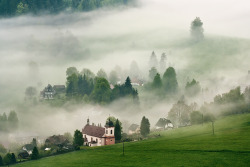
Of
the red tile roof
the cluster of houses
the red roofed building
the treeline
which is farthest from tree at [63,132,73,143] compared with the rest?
Answer: the treeline

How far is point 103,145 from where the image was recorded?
169875 mm

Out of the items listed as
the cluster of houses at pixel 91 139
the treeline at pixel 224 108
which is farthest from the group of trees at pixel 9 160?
the treeline at pixel 224 108

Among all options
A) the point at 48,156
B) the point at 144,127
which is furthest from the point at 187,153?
the point at 48,156

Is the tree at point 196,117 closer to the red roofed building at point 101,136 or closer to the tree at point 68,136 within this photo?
the red roofed building at point 101,136

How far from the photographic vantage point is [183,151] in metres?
134

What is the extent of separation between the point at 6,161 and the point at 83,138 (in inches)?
1303

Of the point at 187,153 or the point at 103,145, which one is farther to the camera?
the point at 103,145

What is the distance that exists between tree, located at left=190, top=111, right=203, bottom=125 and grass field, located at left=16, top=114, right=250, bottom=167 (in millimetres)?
5895

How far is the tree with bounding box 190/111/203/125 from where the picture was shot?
7037 inches

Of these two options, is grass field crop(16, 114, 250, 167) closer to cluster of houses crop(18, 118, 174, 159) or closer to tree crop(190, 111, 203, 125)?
tree crop(190, 111, 203, 125)

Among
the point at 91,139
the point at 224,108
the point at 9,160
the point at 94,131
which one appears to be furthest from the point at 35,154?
the point at 224,108

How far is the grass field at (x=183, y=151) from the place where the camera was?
397 ft

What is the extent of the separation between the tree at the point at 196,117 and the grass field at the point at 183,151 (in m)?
5.89

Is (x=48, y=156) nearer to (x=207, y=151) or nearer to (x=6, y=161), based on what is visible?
(x=6, y=161)
